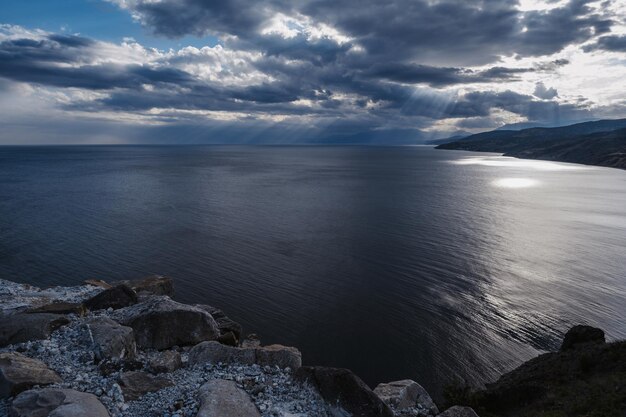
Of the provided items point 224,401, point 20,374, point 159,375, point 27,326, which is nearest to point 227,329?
point 159,375

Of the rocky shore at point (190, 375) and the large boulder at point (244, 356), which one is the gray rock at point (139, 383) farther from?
the large boulder at point (244, 356)

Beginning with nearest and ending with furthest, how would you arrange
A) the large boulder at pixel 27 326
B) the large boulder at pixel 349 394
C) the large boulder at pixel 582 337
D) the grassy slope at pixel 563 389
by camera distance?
the large boulder at pixel 349 394, the grassy slope at pixel 563 389, the large boulder at pixel 27 326, the large boulder at pixel 582 337

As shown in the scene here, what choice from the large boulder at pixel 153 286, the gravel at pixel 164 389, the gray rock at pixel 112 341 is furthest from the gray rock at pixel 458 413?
the large boulder at pixel 153 286

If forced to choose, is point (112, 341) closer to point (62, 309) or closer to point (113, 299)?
point (62, 309)

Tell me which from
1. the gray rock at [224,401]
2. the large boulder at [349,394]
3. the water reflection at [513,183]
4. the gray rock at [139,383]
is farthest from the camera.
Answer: the water reflection at [513,183]

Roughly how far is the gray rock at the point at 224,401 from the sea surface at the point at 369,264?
14271 mm

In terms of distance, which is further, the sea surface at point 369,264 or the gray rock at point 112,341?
the sea surface at point 369,264

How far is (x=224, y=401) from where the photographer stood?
17453 mm

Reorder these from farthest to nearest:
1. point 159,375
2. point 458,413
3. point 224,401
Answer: point 159,375
point 458,413
point 224,401

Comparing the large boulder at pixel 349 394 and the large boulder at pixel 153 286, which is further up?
the large boulder at pixel 349 394

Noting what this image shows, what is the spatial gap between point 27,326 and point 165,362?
9.36m

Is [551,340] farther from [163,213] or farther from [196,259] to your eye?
[163,213]

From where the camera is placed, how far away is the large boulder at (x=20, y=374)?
17078 millimetres

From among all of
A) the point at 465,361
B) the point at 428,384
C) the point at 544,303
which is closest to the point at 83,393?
the point at 428,384
